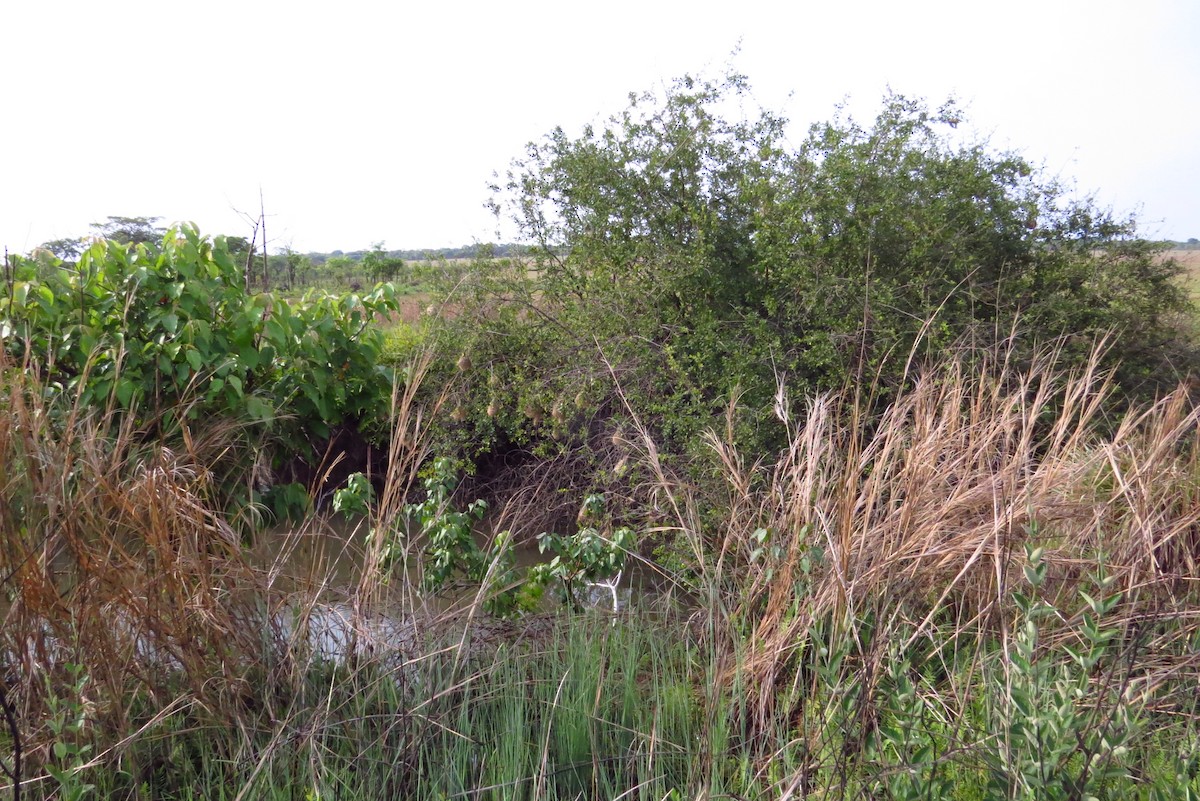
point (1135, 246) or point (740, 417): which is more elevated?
point (1135, 246)

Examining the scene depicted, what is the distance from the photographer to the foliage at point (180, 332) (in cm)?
496

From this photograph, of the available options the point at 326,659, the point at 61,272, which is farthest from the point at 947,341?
the point at 61,272

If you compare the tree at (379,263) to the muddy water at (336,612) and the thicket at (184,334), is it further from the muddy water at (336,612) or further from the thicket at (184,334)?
the muddy water at (336,612)

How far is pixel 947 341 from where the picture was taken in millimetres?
5891

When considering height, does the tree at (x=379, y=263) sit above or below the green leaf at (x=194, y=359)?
above

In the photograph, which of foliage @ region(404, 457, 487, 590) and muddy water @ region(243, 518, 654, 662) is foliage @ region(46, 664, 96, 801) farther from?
foliage @ region(404, 457, 487, 590)

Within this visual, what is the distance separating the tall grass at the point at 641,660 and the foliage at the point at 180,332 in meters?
1.98

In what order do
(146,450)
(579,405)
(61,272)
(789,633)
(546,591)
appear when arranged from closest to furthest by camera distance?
(789,633), (146,450), (546,591), (61,272), (579,405)

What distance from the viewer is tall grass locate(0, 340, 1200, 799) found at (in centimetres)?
230

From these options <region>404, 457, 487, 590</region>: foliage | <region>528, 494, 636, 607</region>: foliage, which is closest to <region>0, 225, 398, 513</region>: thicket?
<region>404, 457, 487, 590</region>: foliage

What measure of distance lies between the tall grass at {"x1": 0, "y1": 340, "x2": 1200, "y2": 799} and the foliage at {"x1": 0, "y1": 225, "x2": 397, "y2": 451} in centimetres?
198

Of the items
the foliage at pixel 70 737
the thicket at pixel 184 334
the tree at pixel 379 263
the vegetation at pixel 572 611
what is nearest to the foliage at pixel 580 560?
the vegetation at pixel 572 611

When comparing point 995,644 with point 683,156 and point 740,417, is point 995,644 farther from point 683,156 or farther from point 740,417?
point 683,156

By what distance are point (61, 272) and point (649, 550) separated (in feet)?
12.4
